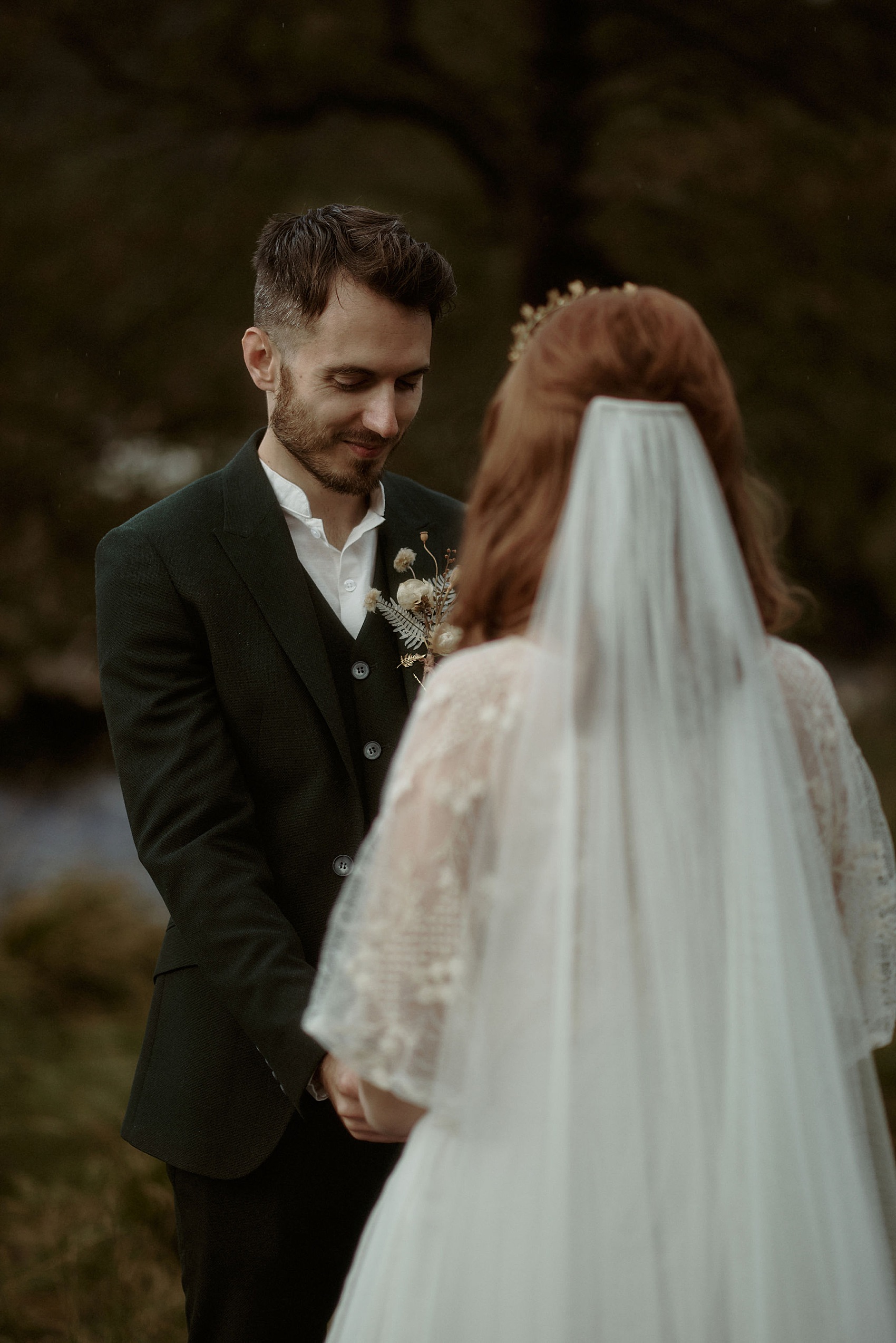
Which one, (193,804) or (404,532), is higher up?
(404,532)

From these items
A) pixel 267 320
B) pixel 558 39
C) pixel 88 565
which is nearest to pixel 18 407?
pixel 88 565

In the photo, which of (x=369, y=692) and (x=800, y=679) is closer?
(x=800, y=679)

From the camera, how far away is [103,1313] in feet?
11.6

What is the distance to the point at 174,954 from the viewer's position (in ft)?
7.46

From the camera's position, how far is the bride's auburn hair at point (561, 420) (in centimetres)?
146

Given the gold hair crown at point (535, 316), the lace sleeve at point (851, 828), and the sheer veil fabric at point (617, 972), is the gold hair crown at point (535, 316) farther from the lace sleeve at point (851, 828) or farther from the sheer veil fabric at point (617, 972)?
the lace sleeve at point (851, 828)

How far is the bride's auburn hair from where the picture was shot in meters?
1.46

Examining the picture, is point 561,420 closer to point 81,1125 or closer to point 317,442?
point 317,442

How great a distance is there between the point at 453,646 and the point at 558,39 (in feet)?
13.1

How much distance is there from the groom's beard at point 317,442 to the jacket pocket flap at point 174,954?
3.17 ft

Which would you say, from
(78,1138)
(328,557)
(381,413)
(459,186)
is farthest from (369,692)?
(459,186)

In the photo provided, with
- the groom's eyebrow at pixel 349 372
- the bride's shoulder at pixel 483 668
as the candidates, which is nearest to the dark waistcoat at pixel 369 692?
the groom's eyebrow at pixel 349 372

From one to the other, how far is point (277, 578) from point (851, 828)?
119 centimetres

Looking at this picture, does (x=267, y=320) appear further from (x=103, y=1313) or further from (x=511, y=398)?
(x=103, y=1313)
